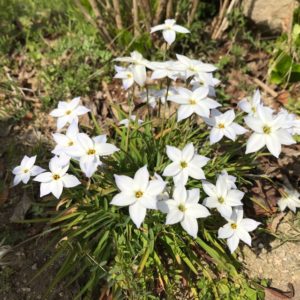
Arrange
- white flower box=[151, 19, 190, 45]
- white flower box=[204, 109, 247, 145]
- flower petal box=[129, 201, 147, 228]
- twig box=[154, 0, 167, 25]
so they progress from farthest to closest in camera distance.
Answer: twig box=[154, 0, 167, 25] → white flower box=[151, 19, 190, 45] → white flower box=[204, 109, 247, 145] → flower petal box=[129, 201, 147, 228]

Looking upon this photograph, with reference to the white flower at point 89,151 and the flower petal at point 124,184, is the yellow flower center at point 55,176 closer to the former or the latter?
the white flower at point 89,151

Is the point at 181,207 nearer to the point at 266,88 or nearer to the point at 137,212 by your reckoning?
the point at 137,212

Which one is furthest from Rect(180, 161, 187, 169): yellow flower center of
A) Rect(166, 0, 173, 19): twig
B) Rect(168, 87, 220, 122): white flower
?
Rect(166, 0, 173, 19): twig

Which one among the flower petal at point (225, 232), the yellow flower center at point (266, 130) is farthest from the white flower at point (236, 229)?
the yellow flower center at point (266, 130)

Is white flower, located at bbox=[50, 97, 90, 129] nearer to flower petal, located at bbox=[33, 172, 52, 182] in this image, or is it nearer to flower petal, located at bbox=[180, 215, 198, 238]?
flower petal, located at bbox=[33, 172, 52, 182]

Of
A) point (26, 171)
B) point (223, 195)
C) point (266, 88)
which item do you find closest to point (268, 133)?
point (223, 195)

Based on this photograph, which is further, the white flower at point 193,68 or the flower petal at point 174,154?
the white flower at point 193,68

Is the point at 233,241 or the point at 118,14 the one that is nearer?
the point at 233,241
